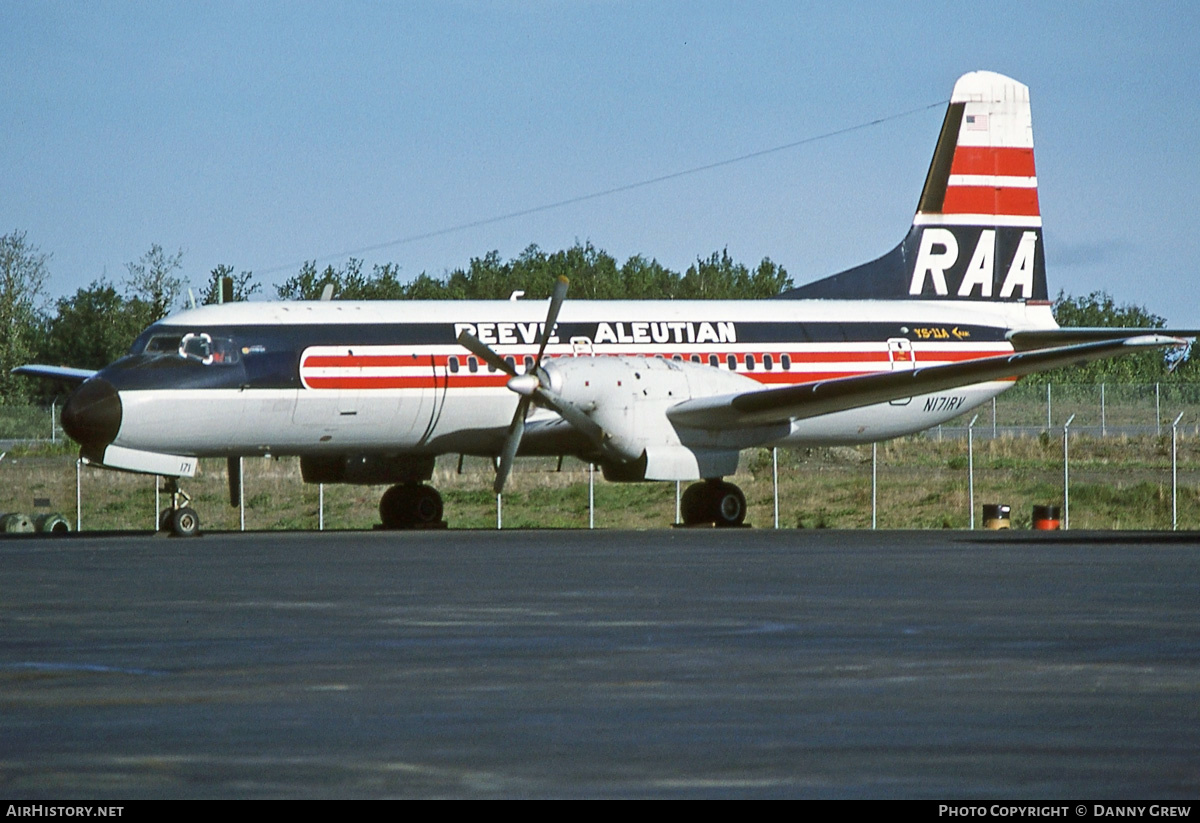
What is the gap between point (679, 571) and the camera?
1922 cm

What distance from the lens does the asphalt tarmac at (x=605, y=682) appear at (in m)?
6.93

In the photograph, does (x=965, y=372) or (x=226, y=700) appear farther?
(x=965, y=372)

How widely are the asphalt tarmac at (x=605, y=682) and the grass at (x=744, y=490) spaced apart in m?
24.1

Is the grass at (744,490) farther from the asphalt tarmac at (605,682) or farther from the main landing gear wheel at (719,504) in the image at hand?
the asphalt tarmac at (605,682)

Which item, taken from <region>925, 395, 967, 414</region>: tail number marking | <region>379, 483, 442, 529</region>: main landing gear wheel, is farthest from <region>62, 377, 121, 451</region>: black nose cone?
<region>925, 395, 967, 414</region>: tail number marking

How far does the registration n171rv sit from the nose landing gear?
0.10ft

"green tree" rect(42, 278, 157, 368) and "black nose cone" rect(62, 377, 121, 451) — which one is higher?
"green tree" rect(42, 278, 157, 368)

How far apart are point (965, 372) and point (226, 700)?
71.7 ft

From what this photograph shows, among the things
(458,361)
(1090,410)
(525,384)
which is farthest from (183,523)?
(1090,410)

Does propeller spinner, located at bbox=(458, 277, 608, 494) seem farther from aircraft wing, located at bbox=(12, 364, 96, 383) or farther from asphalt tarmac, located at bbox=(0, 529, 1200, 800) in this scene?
asphalt tarmac, located at bbox=(0, 529, 1200, 800)

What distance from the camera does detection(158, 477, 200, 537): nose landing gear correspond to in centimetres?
2820

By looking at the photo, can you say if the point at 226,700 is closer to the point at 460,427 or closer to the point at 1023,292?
the point at 460,427

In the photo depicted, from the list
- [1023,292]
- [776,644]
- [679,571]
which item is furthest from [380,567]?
[1023,292]

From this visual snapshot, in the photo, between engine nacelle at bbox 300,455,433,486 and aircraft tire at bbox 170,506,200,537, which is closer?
aircraft tire at bbox 170,506,200,537
